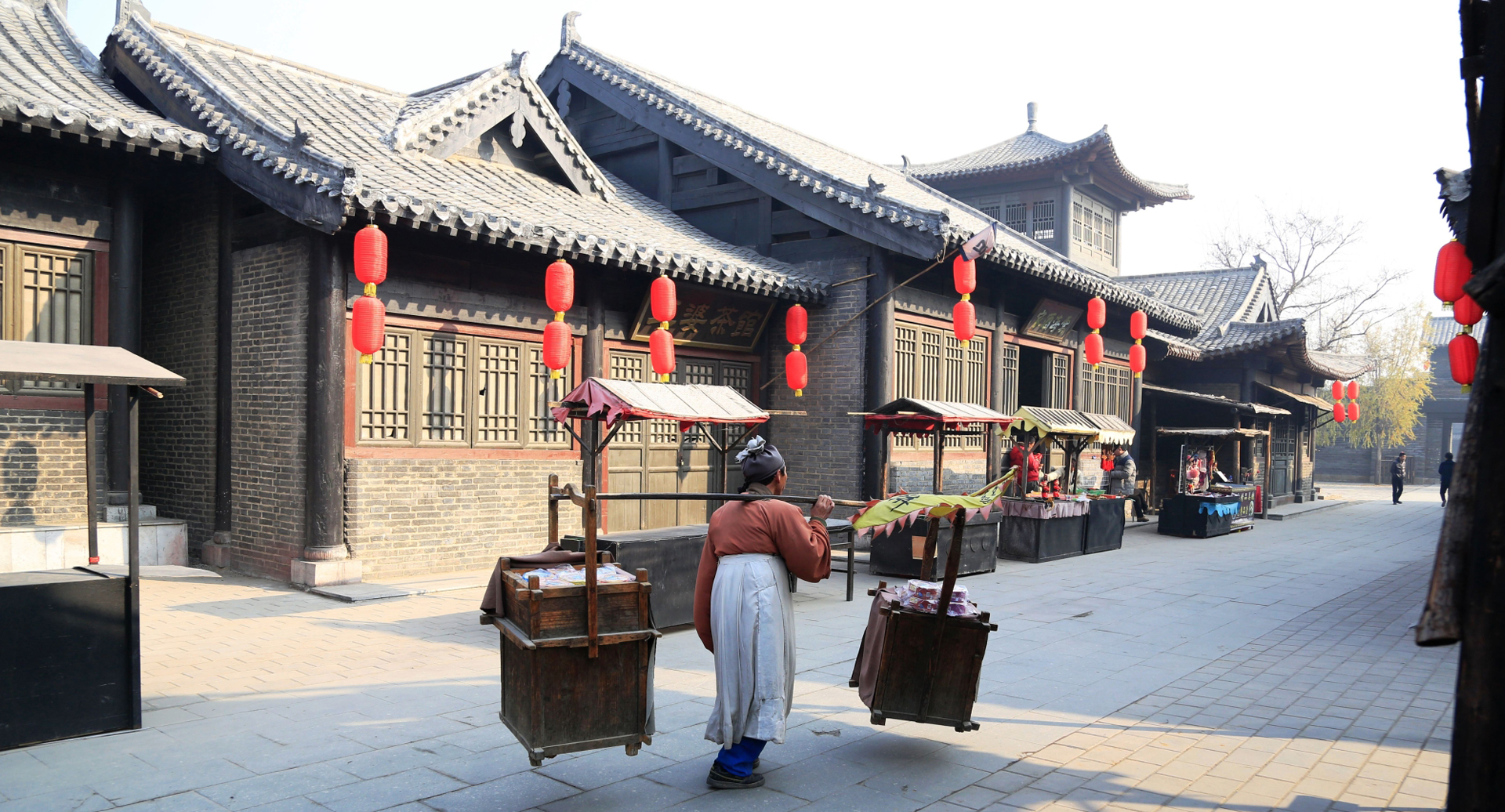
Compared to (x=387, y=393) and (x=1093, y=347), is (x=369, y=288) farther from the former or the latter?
(x=1093, y=347)

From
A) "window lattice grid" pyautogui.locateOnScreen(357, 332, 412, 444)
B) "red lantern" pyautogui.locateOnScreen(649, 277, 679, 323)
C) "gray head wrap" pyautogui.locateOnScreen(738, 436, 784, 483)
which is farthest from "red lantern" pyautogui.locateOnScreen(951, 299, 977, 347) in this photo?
"gray head wrap" pyautogui.locateOnScreen(738, 436, 784, 483)

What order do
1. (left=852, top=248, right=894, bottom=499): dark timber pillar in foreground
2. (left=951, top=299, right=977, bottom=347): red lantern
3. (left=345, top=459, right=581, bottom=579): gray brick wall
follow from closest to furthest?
1. (left=345, top=459, right=581, bottom=579): gray brick wall
2. (left=951, top=299, right=977, bottom=347): red lantern
3. (left=852, top=248, right=894, bottom=499): dark timber pillar in foreground

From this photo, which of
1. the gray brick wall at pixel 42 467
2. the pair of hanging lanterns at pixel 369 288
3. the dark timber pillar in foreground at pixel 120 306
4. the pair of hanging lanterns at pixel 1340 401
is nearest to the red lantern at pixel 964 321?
the pair of hanging lanterns at pixel 369 288

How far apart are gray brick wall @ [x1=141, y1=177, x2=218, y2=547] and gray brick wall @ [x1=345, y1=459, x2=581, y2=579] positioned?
2.09 metres

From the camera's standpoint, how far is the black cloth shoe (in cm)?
433

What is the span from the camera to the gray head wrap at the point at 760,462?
4578 mm

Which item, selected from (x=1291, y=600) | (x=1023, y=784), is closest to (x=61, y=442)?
(x=1023, y=784)

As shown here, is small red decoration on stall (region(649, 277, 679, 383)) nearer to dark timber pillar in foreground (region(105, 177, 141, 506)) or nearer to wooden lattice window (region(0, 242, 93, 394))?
dark timber pillar in foreground (region(105, 177, 141, 506))

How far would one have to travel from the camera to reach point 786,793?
4320 mm

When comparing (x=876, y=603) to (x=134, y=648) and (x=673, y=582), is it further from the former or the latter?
(x=134, y=648)

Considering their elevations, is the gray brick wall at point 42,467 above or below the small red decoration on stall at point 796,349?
below

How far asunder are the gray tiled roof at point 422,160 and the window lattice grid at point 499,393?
129 cm

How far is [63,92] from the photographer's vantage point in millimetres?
9445

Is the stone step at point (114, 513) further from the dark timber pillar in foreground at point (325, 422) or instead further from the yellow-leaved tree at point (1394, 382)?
the yellow-leaved tree at point (1394, 382)
